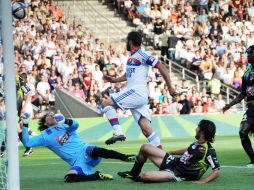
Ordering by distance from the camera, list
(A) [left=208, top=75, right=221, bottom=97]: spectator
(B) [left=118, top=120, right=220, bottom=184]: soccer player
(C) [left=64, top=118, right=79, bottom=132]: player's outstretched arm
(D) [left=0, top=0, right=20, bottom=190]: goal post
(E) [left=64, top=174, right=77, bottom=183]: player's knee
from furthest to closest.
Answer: (A) [left=208, top=75, right=221, bottom=97]: spectator < (C) [left=64, top=118, right=79, bottom=132]: player's outstretched arm < (E) [left=64, top=174, right=77, bottom=183]: player's knee < (B) [left=118, top=120, right=220, bottom=184]: soccer player < (D) [left=0, top=0, right=20, bottom=190]: goal post

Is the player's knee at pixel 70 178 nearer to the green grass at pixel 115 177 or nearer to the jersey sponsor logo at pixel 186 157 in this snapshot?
the green grass at pixel 115 177

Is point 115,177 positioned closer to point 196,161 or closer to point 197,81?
point 196,161

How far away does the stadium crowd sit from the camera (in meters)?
27.7

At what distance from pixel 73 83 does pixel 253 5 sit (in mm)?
12599

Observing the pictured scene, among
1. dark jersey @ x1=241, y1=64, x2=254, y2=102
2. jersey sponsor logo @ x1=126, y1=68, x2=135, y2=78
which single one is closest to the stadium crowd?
jersey sponsor logo @ x1=126, y1=68, x2=135, y2=78

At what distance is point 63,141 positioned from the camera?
1204 cm

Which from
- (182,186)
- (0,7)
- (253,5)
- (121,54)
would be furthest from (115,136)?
(253,5)

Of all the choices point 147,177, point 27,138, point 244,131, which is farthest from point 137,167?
point 244,131

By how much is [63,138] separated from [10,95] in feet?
10.0

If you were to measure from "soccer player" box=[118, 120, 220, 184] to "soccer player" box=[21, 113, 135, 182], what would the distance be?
813 millimetres

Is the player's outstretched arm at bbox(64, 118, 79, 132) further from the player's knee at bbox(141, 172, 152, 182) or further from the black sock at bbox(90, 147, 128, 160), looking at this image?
the player's knee at bbox(141, 172, 152, 182)

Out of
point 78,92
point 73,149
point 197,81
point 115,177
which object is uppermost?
point 73,149

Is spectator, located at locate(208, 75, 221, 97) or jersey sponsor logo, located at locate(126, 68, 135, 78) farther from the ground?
jersey sponsor logo, located at locate(126, 68, 135, 78)

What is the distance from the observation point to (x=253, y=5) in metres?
37.3
